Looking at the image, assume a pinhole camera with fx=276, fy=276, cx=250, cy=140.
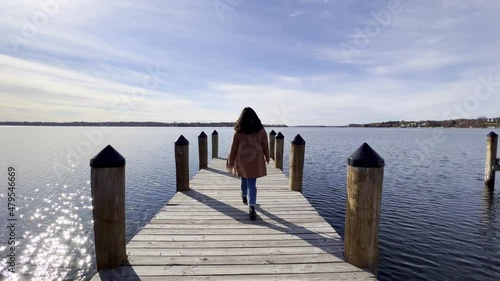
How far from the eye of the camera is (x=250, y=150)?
554cm

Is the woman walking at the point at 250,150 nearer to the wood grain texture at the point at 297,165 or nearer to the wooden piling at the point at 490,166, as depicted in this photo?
the wood grain texture at the point at 297,165

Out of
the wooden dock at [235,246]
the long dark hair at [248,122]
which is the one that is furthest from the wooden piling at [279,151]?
the long dark hair at [248,122]

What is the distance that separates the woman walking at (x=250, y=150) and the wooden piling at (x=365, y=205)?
216cm

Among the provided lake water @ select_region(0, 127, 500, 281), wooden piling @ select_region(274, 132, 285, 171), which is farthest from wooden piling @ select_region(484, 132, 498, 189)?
wooden piling @ select_region(274, 132, 285, 171)

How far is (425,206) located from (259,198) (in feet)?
27.8

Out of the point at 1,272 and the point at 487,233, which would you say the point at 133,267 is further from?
the point at 487,233

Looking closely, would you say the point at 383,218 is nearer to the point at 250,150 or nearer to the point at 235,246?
the point at 250,150

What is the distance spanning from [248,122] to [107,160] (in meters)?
2.75

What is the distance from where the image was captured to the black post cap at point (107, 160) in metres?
3.41

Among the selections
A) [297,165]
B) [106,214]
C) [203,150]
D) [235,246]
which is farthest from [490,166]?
[106,214]

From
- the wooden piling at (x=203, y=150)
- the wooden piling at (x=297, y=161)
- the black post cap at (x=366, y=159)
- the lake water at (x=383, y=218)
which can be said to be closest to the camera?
the black post cap at (x=366, y=159)

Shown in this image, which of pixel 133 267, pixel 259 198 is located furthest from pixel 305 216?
pixel 133 267

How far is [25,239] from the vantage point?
338 inches

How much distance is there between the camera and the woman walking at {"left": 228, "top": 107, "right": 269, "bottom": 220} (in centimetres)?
545
